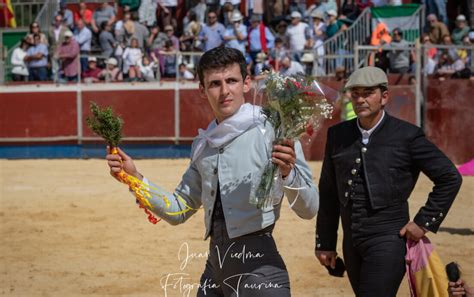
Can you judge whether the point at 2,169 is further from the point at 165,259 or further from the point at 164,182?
the point at 165,259

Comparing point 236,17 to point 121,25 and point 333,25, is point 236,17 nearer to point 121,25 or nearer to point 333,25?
point 333,25

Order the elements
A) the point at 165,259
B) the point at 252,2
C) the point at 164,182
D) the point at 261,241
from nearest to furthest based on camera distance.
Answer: the point at 261,241 → the point at 165,259 → the point at 164,182 → the point at 252,2

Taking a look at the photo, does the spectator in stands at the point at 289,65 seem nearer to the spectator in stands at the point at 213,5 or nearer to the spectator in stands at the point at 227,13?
the spectator in stands at the point at 227,13

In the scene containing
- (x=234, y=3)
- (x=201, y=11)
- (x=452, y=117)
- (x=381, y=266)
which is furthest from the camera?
(x=201, y=11)

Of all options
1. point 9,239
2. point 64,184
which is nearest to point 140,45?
point 64,184

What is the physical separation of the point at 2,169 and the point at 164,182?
3.53 meters

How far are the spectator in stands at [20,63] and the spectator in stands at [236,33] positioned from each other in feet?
12.7

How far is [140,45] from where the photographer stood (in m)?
18.0

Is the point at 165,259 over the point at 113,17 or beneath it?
beneath

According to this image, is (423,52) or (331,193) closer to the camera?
(331,193)

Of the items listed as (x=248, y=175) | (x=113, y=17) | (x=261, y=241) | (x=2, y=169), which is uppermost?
(x=113, y=17)

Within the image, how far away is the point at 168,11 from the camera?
19.4 m

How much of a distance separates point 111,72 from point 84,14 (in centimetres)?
269

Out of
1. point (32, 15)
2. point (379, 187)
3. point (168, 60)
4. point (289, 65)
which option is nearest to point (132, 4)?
point (168, 60)
